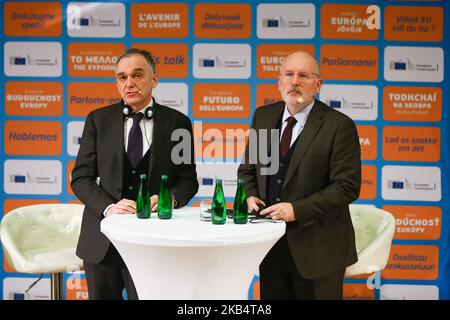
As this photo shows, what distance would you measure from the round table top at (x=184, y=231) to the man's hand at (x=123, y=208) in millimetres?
88

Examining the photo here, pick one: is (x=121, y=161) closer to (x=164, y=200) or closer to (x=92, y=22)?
(x=164, y=200)

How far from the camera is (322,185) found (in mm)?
2854

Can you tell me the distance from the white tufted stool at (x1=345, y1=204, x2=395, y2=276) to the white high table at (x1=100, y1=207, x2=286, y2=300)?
1.09 m

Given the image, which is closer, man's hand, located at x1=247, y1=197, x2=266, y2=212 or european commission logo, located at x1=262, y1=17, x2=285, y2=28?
man's hand, located at x1=247, y1=197, x2=266, y2=212

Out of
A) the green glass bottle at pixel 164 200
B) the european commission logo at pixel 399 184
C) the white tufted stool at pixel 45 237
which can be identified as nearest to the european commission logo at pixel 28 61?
the white tufted stool at pixel 45 237

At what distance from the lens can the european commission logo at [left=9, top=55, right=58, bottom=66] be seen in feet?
14.1

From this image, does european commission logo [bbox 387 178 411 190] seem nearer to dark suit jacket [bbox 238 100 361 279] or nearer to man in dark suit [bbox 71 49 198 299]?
dark suit jacket [bbox 238 100 361 279]

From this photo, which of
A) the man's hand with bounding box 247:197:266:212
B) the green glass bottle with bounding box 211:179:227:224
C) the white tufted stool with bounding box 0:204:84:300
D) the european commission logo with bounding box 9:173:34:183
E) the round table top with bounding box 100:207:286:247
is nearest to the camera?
the round table top with bounding box 100:207:286:247

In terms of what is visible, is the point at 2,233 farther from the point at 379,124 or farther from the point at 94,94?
the point at 379,124

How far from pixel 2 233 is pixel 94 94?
4.59ft

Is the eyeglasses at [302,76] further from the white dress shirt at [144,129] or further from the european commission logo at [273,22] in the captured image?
the european commission logo at [273,22]

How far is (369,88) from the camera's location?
422 cm

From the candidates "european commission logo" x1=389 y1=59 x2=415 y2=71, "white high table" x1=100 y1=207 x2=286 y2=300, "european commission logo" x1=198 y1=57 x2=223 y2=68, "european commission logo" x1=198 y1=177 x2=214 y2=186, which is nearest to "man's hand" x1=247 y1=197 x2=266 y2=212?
"white high table" x1=100 y1=207 x2=286 y2=300

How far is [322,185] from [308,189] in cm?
9
